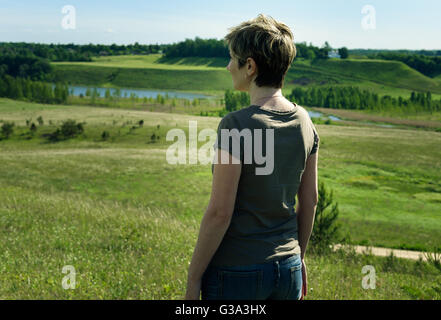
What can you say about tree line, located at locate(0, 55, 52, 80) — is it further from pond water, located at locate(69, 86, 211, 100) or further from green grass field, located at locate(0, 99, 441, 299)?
green grass field, located at locate(0, 99, 441, 299)

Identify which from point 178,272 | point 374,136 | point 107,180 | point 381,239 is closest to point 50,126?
point 107,180

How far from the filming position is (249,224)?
8.39ft

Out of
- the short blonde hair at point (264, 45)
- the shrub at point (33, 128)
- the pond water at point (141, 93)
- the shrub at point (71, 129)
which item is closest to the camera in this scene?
the short blonde hair at point (264, 45)

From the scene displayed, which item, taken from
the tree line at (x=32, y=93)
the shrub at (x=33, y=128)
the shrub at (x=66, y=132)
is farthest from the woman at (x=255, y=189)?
the tree line at (x=32, y=93)

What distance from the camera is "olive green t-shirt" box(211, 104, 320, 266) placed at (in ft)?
8.02

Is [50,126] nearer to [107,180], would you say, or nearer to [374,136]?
[107,180]

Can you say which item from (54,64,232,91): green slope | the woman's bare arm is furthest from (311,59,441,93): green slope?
the woman's bare arm

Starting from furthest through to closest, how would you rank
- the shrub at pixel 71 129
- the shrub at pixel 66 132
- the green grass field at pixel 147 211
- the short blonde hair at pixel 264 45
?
1. the shrub at pixel 71 129
2. the shrub at pixel 66 132
3. the green grass field at pixel 147 211
4. the short blonde hair at pixel 264 45

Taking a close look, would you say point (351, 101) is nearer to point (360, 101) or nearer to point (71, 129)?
point (360, 101)

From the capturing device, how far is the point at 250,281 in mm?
2545

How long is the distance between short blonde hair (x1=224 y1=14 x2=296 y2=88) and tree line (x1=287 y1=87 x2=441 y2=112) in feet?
376

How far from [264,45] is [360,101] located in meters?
132

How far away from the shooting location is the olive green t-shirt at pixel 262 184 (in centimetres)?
244

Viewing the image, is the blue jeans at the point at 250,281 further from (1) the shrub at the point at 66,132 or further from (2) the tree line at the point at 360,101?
(2) the tree line at the point at 360,101
